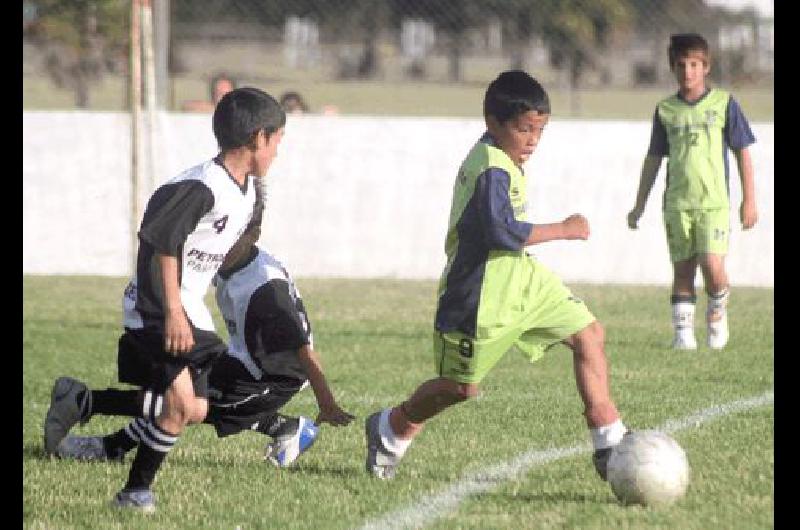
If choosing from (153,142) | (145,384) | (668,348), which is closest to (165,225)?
(145,384)

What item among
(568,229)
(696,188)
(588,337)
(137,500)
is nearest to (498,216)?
(568,229)

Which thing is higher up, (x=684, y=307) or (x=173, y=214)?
(x=173, y=214)

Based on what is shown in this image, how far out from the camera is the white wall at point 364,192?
1606 cm

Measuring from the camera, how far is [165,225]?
604cm

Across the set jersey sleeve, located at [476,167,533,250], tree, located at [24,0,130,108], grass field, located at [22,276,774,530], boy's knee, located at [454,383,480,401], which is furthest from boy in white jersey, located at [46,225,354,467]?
tree, located at [24,0,130,108]

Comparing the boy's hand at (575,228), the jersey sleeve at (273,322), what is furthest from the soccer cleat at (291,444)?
the boy's hand at (575,228)

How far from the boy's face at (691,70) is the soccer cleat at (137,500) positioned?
236 inches

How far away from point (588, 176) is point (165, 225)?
1041 cm

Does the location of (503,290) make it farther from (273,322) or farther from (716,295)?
(716,295)

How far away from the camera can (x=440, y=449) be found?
7441mm

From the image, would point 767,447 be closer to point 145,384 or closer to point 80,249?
point 145,384

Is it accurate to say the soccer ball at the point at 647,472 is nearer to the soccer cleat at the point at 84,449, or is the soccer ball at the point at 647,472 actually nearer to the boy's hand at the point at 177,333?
the boy's hand at the point at 177,333

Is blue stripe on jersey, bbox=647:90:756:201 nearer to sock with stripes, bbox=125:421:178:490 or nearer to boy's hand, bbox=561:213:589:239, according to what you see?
boy's hand, bbox=561:213:589:239

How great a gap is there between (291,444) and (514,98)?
1760mm
